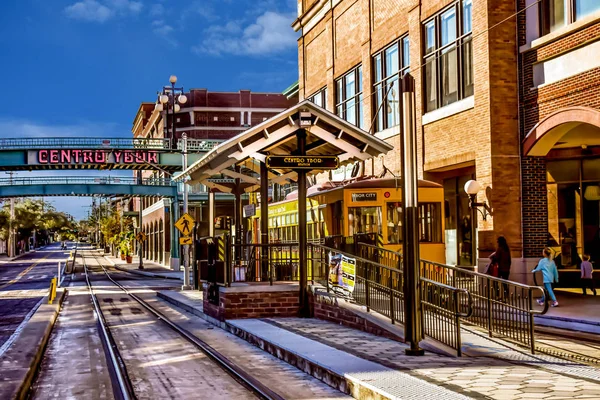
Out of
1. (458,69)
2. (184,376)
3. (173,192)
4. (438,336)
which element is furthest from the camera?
(173,192)

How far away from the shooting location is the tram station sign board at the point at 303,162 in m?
16.3

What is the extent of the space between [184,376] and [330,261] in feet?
18.4

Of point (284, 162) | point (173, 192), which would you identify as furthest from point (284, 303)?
point (173, 192)

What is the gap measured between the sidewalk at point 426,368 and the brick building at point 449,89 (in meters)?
6.11

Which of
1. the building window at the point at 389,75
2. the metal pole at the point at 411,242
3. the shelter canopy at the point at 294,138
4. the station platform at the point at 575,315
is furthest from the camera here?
the building window at the point at 389,75

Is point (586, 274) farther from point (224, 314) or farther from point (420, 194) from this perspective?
point (224, 314)

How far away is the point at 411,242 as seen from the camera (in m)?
10.7

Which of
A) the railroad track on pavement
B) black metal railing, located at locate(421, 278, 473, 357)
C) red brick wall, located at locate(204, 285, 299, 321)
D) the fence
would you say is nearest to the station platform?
the fence

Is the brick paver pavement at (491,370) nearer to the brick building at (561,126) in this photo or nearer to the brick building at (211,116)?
the brick building at (561,126)

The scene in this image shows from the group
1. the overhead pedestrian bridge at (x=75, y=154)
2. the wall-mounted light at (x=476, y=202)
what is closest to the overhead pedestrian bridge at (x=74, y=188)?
the overhead pedestrian bridge at (x=75, y=154)

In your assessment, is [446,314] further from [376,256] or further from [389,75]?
[389,75]

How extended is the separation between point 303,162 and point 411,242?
6.11 meters

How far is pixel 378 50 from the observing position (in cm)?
3103

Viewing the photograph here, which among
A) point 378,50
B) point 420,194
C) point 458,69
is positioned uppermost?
point 378,50
